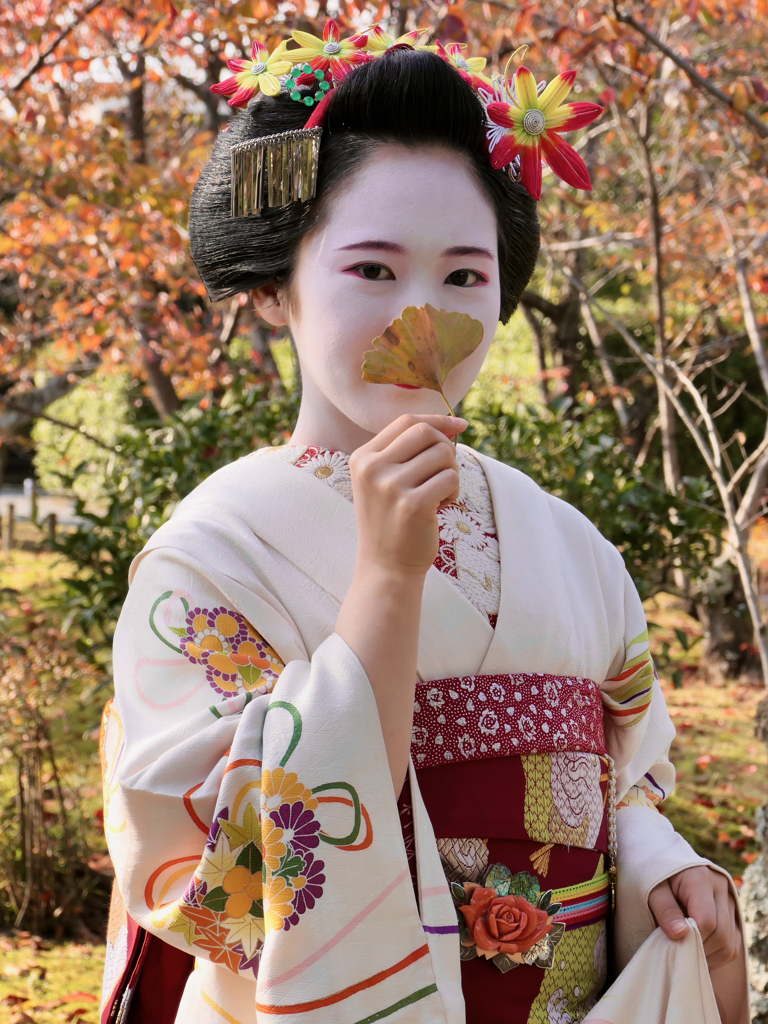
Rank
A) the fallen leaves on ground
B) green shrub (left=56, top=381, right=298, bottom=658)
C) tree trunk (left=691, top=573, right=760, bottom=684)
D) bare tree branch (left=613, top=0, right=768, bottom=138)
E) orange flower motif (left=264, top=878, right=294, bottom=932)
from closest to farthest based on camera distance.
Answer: orange flower motif (left=264, top=878, right=294, bottom=932) → bare tree branch (left=613, top=0, right=768, bottom=138) → the fallen leaves on ground → green shrub (left=56, top=381, right=298, bottom=658) → tree trunk (left=691, top=573, right=760, bottom=684)

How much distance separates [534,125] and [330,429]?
1.70ft

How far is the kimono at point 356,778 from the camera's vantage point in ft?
3.23

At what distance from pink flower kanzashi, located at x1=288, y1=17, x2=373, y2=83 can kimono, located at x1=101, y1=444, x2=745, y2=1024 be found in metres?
0.55

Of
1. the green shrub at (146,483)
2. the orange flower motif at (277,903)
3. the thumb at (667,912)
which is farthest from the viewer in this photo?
the green shrub at (146,483)

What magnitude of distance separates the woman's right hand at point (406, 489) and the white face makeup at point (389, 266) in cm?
15

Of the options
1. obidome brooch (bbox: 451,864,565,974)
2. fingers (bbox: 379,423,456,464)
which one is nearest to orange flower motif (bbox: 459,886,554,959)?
obidome brooch (bbox: 451,864,565,974)

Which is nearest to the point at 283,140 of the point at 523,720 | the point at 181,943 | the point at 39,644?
the point at 523,720

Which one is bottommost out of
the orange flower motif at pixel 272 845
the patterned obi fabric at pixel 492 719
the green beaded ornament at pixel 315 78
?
the orange flower motif at pixel 272 845

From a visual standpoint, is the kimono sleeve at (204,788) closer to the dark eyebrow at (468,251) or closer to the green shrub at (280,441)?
the dark eyebrow at (468,251)

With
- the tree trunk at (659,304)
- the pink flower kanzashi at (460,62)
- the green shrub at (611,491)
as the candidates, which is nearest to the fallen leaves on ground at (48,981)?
the green shrub at (611,491)

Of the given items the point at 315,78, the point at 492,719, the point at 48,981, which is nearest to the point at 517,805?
the point at 492,719

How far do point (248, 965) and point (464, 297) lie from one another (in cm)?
86

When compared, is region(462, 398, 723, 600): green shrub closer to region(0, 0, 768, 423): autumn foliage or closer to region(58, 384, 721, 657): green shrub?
region(58, 384, 721, 657): green shrub

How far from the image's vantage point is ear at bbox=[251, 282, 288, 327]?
135 cm
